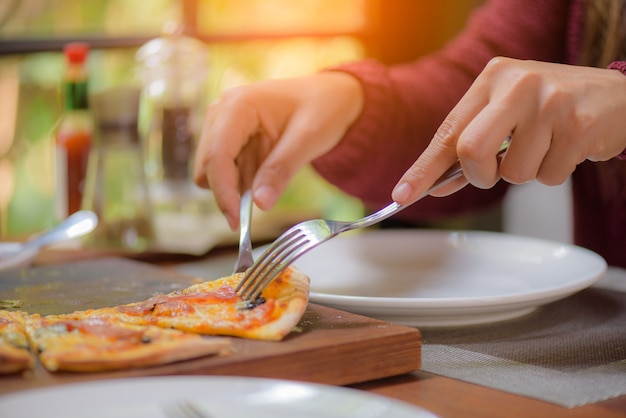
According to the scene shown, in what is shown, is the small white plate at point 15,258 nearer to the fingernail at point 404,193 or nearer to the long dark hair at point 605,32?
the fingernail at point 404,193

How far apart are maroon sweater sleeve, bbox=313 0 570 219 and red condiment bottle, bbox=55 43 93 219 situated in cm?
48

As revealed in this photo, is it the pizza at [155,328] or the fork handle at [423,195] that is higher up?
the fork handle at [423,195]

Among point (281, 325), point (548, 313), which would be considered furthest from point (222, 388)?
point (548, 313)

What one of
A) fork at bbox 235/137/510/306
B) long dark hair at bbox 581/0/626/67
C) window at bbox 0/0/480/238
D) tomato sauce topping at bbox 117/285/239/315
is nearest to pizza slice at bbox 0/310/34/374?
tomato sauce topping at bbox 117/285/239/315

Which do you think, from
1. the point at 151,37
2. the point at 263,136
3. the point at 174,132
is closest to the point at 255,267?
the point at 263,136

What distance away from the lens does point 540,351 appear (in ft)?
2.81

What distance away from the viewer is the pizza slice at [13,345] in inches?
25.8

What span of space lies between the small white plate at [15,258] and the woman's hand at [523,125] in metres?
0.63

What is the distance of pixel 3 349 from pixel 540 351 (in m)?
0.49

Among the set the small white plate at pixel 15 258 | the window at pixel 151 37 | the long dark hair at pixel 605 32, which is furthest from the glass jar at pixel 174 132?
the long dark hair at pixel 605 32

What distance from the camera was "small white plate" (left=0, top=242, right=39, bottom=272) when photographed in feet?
4.06

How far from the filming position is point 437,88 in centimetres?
170

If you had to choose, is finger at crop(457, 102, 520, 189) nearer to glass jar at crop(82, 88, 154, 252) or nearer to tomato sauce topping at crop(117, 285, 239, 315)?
tomato sauce topping at crop(117, 285, 239, 315)

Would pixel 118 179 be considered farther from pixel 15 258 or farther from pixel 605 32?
pixel 605 32
